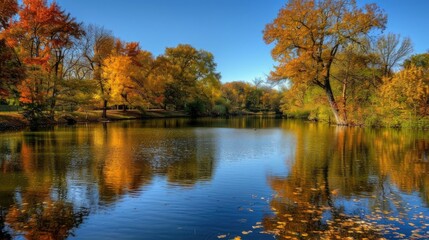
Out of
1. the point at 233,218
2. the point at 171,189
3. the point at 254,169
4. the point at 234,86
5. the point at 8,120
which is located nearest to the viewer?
the point at 233,218

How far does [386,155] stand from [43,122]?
1438 inches

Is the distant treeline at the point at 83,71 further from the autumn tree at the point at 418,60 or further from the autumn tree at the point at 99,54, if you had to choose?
the autumn tree at the point at 418,60

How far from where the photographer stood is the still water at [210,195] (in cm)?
812

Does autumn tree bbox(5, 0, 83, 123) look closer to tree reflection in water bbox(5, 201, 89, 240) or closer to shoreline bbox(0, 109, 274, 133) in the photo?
shoreline bbox(0, 109, 274, 133)

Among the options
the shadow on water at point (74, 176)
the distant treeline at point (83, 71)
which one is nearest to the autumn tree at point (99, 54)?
the distant treeline at point (83, 71)

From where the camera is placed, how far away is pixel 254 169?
15.7 meters

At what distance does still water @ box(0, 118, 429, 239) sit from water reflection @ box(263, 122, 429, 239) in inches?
1.3

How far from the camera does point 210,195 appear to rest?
1126 centimetres

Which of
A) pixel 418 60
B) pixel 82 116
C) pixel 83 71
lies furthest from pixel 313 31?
pixel 83 71

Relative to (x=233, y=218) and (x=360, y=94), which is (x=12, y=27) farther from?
(x=360, y=94)

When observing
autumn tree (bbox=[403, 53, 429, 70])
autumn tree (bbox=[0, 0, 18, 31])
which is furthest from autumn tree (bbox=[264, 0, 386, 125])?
autumn tree (bbox=[0, 0, 18, 31])

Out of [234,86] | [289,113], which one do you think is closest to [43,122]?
[289,113]

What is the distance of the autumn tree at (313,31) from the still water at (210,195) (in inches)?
956

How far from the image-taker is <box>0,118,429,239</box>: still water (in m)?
8.12
